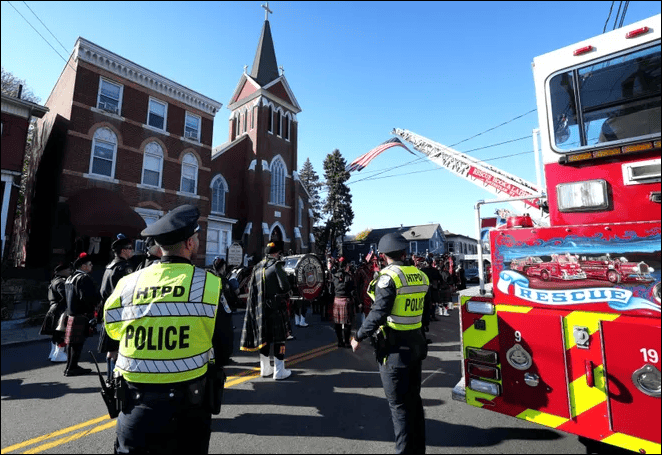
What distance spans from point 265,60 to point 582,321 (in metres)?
33.1

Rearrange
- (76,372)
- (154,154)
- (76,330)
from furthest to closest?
(154,154)
(76,372)
(76,330)

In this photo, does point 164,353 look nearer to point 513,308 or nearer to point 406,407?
point 406,407

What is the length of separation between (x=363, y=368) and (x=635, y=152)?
479cm

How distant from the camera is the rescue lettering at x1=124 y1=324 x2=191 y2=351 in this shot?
6.41 feet

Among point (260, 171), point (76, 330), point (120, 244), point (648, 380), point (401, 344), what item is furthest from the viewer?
point (260, 171)

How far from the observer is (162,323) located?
6.42ft

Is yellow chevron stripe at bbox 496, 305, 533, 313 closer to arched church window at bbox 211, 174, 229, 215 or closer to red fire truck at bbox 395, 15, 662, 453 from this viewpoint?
red fire truck at bbox 395, 15, 662, 453

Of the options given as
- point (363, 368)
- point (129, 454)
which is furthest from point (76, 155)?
point (129, 454)

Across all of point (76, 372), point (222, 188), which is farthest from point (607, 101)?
point (222, 188)

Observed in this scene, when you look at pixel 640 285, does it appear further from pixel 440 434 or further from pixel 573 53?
pixel 440 434

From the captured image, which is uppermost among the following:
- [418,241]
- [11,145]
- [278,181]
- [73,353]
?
[278,181]

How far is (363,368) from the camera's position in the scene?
Answer: 5.68m

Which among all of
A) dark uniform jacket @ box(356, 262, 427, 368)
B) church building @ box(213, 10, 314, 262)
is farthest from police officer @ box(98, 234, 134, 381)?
church building @ box(213, 10, 314, 262)

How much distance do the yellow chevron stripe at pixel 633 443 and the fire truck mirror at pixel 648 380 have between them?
Result: 1.18 ft
